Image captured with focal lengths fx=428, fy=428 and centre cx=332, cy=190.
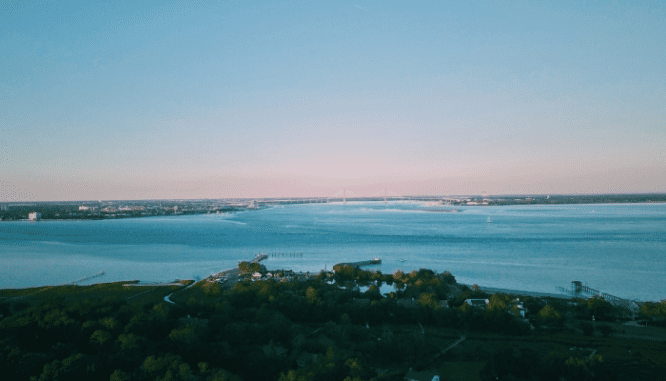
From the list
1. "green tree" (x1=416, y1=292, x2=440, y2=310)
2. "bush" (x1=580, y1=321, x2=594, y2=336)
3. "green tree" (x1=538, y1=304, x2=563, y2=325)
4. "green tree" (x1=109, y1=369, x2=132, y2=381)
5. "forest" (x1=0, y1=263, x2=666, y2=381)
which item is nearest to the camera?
"green tree" (x1=109, y1=369, x2=132, y2=381)

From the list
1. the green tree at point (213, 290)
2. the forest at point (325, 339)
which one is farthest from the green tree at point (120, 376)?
the green tree at point (213, 290)

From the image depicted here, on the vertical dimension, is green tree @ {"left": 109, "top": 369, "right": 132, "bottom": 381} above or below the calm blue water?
above

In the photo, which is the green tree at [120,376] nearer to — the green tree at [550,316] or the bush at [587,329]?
the green tree at [550,316]

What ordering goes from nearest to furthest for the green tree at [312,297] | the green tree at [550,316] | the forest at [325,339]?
1. the forest at [325,339]
2. the green tree at [550,316]
3. the green tree at [312,297]

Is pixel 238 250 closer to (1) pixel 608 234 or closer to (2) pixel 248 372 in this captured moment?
(2) pixel 248 372

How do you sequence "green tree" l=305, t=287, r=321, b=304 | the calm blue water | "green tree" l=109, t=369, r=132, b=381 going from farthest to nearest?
1. the calm blue water
2. "green tree" l=305, t=287, r=321, b=304
3. "green tree" l=109, t=369, r=132, b=381

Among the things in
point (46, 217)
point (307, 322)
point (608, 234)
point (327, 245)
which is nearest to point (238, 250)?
point (327, 245)

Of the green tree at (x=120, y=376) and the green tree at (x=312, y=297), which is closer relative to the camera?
the green tree at (x=120, y=376)

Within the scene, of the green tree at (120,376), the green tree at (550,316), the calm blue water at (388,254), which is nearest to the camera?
the green tree at (120,376)

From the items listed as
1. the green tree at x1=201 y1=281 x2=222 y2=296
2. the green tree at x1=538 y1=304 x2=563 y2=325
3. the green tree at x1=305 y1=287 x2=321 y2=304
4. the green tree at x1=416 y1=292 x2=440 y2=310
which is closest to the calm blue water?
the green tree at x1=201 y1=281 x2=222 y2=296

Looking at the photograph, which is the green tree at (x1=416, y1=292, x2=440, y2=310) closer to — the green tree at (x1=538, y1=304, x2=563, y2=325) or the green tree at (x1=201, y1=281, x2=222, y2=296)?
the green tree at (x1=538, y1=304, x2=563, y2=325)

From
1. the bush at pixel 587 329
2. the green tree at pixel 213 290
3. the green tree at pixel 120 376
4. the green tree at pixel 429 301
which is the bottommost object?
the bush at pixel 587 329

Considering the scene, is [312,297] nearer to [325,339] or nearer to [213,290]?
[325,339]
